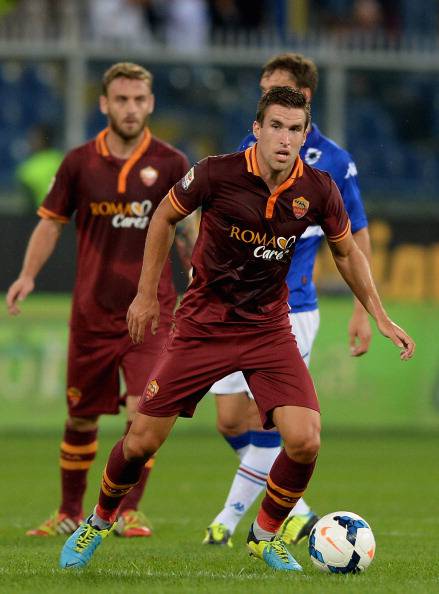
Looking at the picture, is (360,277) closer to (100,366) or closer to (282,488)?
(282,488)

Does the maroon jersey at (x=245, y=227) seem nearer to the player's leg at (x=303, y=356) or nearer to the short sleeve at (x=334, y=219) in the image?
the short sleeve at (x=334, y=219)

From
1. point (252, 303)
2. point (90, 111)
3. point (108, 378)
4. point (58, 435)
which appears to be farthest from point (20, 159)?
point (252, 303)

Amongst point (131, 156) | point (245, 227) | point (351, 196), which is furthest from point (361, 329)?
point (131, 156)

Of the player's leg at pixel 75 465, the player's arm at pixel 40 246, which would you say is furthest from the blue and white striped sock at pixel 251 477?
the player's arm at pixel 40 246

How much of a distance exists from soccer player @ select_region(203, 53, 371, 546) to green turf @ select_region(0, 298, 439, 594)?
0.26m

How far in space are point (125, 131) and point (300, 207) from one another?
89.1 inches

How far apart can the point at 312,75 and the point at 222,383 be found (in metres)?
1.82

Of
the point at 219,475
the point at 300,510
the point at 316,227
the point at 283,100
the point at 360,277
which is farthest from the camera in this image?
the point at 219,475

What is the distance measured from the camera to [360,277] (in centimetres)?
677

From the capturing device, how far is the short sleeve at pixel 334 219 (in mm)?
6621

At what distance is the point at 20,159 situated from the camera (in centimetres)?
1692

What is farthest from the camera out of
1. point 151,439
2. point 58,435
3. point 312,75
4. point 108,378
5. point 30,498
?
point 58,435

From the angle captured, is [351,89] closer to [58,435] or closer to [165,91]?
[165,91]

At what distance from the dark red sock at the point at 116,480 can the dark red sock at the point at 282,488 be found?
0.63m
